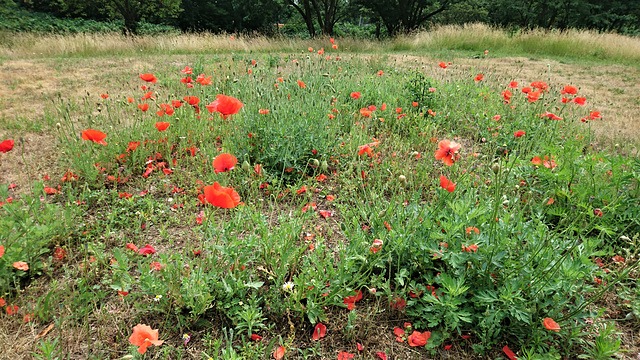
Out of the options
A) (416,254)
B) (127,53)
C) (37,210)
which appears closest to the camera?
(416,254)

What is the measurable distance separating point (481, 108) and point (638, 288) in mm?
2671

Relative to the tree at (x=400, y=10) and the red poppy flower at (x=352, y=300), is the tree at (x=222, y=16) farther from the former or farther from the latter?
the red poppy flower at (x=352, y=300)

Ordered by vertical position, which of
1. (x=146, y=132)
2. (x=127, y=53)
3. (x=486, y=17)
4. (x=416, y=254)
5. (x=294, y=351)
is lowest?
(x=294, y=351)

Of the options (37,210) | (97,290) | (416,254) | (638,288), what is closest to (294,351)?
(416,254)

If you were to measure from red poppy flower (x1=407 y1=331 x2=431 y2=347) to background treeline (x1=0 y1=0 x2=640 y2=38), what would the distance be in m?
16.6

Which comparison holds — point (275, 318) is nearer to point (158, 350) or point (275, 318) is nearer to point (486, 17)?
point (158, 350)

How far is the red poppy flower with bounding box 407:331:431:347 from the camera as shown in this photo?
4.89ft

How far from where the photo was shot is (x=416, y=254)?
1.68m

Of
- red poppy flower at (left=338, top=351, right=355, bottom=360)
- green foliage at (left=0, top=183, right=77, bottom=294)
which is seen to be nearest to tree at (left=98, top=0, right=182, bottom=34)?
green foliage at (left=0, top=183, right=77, bottom=294)

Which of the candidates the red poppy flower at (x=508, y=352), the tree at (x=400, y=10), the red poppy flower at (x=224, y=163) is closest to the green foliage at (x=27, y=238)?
the red poppy flower at (x=224, y=163)

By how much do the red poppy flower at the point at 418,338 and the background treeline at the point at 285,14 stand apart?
16582 mm

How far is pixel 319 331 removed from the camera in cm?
153

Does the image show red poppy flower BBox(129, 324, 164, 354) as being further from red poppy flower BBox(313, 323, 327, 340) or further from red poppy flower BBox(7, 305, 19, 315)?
red poppy flower BBox(7, 305, 19, 315)

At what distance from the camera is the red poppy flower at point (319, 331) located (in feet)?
4.93
